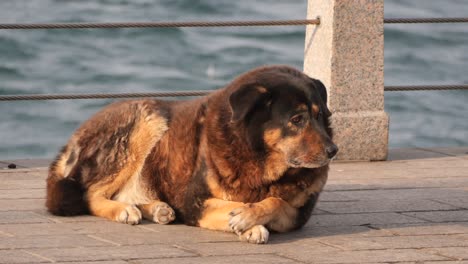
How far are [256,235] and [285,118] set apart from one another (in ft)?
2.19

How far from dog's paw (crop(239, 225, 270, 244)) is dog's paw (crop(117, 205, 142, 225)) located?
0.79 metres

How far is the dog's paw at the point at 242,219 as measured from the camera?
605 centimetres

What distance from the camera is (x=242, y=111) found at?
6113 mm

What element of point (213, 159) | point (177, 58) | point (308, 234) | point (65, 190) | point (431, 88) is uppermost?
point (213, 159)

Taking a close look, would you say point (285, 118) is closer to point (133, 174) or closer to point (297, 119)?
point (297, 119)

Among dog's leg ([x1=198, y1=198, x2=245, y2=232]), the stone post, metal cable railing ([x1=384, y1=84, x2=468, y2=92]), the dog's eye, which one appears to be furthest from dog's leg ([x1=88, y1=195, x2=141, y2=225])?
metal cable railing ([x1=384, y1=84, x2=468, y2=92])

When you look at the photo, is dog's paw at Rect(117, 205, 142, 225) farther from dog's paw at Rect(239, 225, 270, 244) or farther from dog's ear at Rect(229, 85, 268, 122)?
dog's ear at Rect(229, 85, 268, 122)

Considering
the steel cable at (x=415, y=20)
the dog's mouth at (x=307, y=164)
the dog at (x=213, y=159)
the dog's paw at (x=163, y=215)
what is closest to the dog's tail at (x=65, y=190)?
the dog at (x=213, y=159)

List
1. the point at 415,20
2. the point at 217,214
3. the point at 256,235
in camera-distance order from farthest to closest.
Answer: the point at 415,20 < the point at 217,214 < the point at 256,235

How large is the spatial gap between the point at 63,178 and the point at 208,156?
40.0 inches

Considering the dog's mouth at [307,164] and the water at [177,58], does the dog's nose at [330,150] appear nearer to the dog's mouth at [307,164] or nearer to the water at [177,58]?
the dog's mouth at [307,164]

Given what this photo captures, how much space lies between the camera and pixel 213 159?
6375 millimetres

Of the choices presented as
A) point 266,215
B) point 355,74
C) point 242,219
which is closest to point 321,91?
point 266,215

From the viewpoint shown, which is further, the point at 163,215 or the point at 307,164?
Result: the point at 163,215
